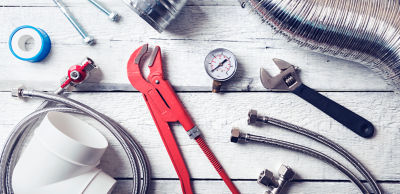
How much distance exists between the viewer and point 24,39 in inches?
35.9

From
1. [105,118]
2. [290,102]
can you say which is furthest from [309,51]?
[105,118]

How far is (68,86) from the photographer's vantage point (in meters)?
0.90

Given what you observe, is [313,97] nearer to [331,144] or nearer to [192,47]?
[331,144]

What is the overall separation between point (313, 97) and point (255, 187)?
11.3 inches

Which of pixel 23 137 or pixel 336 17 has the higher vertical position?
pixel 336 17

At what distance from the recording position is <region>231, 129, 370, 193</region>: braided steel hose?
889mm

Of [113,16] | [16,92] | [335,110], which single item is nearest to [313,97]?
[335,110]

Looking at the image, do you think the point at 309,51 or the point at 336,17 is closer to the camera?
the point at 336,17

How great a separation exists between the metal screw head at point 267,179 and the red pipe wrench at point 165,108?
8cm

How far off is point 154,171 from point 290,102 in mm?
411

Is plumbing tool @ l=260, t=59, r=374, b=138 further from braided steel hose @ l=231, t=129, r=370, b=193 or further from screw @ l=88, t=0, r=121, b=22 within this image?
screw @ l=88, t=0, r=121, b=22

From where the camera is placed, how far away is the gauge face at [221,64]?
883mm

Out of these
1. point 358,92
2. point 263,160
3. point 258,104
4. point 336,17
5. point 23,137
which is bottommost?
point 23,137

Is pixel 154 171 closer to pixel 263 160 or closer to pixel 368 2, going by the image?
pixel 263 160
